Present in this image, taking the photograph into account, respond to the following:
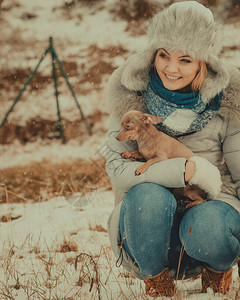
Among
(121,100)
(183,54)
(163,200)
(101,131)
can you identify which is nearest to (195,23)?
(183,54)

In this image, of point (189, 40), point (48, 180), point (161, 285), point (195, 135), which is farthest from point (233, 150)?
point (48, 180)

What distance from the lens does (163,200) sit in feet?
6.49

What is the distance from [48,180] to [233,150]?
5.04 m

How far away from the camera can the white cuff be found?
1.94 meters

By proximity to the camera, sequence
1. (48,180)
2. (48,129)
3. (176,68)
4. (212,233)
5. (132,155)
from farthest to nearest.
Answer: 1. (48,129)
2. (48,180)
3. (132,155)
4. (176,68)
5. (212,233)

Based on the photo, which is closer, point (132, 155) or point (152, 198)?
point (152, 198)

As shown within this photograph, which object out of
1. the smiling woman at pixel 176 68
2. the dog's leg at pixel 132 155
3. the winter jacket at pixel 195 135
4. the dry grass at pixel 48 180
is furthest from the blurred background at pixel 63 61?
the smiling woman at pixel 176 68

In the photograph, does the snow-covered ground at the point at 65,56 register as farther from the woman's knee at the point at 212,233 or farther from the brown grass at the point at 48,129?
the woman's knee at the point at 212,233

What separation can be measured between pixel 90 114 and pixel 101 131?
665mm

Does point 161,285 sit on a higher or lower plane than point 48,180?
higher

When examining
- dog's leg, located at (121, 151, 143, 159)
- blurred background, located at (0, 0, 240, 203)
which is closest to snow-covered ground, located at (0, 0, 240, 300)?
blurred background, located at (0, 0, 240, 203)

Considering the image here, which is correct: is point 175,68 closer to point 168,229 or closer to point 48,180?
point 168,229

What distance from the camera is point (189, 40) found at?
6.50ft

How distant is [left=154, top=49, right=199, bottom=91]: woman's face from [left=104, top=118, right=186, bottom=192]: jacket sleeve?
42 cm
